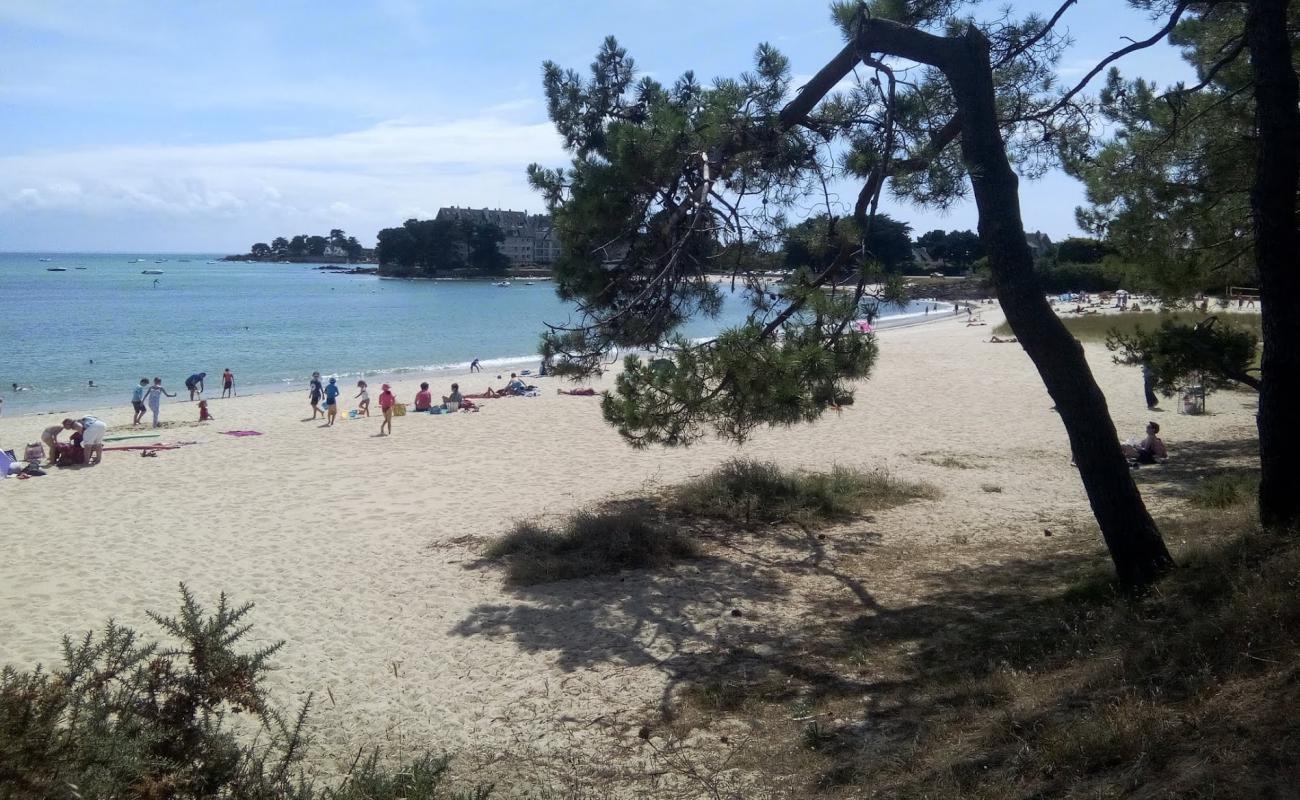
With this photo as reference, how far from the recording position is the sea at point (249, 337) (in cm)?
3291

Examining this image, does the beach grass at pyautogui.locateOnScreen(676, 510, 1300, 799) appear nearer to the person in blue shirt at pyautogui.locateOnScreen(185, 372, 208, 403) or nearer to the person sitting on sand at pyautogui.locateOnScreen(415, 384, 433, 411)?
the person sitting on sand at pyautogui.locateOnScreen(415, 384, 433, 411)

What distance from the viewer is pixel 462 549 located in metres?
9.69

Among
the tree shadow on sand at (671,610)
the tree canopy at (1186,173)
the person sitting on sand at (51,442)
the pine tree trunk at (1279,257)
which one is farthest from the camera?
the person sitting on sand at (51,442)

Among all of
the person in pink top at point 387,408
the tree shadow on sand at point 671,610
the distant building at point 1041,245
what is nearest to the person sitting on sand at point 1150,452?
the tree shadow on sand at point 671,610

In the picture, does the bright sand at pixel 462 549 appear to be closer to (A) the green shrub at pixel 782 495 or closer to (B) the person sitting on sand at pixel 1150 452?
(A) the green shrub at pixel 782 495

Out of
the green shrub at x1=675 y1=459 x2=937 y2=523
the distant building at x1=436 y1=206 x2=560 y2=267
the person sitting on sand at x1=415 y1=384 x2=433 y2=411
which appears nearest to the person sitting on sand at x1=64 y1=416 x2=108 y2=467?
the person sitting on sand at x1=415 y1=384 x2=433 y2=411

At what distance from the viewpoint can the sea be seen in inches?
1296

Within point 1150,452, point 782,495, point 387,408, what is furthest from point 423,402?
point 1150,452

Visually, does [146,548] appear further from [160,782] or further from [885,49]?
[885,49]

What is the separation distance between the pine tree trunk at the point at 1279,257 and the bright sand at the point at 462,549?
Answer: 2556 millimetres

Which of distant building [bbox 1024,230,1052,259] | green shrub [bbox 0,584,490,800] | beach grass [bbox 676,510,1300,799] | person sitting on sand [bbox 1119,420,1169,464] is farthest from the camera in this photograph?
distant building [bbox 1024,230,1052,259]

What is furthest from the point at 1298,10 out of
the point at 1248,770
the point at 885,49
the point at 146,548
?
the point at 146,548

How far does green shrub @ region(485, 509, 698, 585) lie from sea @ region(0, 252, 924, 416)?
2116mm

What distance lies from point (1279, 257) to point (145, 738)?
6413 millimetres
